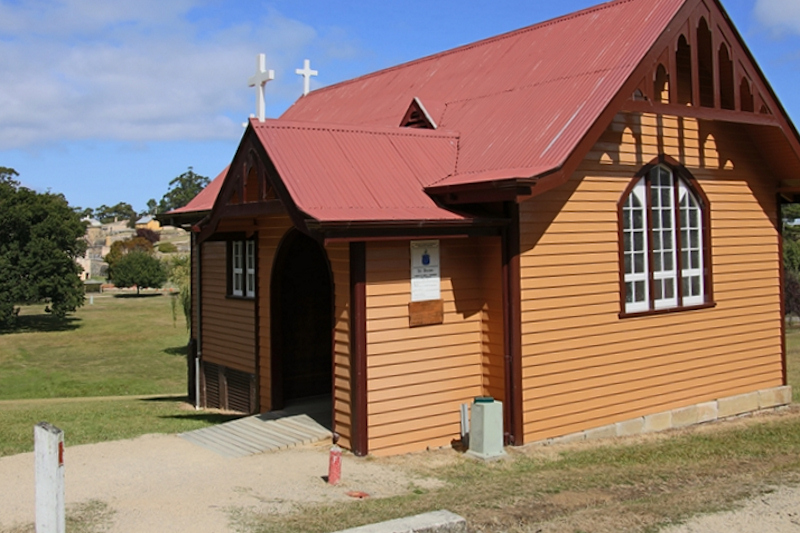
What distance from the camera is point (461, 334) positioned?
37.5 feet

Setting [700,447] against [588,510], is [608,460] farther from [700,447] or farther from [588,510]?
[588,510]

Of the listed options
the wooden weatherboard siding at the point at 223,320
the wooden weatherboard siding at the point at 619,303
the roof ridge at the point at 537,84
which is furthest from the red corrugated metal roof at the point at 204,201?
the wooden weatherboard siding at the point at 619,303

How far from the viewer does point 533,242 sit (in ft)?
37.0

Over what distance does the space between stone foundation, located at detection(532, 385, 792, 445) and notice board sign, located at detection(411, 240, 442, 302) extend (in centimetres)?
270

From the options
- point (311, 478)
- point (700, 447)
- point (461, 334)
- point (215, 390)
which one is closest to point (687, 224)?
point (700, 447)

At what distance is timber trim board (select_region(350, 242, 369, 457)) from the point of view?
412 inches

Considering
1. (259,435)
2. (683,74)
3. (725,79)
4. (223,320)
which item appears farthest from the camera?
(223,320)

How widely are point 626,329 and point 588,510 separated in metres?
5.02

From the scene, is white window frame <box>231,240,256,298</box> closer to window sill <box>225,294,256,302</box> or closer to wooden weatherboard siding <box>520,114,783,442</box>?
window sill <box>225,294,256,302</box>

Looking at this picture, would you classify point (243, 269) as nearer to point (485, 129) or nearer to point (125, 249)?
point (485, 129)

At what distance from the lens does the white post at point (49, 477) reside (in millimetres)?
6453

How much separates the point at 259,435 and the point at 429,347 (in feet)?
9.79

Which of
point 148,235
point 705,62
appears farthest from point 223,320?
point 148,235

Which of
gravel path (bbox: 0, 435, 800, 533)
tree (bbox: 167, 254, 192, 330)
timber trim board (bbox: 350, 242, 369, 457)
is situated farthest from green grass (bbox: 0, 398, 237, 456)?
tree (bbox: 167, 254, 192, 330)
